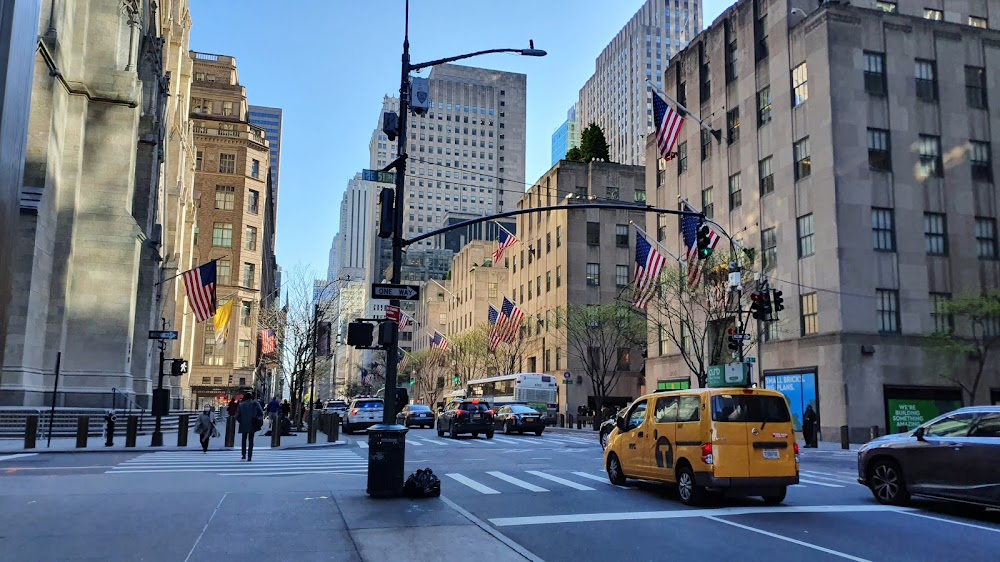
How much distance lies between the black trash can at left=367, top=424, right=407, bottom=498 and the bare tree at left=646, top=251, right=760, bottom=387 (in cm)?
2362

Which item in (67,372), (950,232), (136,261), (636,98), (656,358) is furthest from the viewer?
(636,98)

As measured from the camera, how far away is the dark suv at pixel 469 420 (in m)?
32.8

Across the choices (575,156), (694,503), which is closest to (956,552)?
(694,503)

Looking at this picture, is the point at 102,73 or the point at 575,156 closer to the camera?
the point at 102,73

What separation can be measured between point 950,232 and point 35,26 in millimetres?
40099

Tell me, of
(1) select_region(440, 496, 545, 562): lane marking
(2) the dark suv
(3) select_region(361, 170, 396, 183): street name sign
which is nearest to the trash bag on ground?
(1) select_region(440, 496, 545, 562): lane marking

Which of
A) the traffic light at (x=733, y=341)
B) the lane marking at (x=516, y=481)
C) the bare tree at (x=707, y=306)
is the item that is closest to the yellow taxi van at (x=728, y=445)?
the lane marking at (x=516, y=481)

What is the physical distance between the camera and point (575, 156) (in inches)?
2835

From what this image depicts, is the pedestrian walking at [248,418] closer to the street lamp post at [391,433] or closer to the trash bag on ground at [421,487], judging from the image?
the street lamp post at [391,433]

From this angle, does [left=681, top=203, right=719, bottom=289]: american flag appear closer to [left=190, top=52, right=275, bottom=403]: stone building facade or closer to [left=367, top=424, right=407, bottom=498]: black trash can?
[left=367, top=424, right=407, bottom=498]: black trash can

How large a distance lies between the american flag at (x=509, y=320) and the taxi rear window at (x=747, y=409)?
1434 inches

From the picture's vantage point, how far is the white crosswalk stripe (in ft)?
55.3

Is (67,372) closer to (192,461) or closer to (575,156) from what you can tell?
(192,461)

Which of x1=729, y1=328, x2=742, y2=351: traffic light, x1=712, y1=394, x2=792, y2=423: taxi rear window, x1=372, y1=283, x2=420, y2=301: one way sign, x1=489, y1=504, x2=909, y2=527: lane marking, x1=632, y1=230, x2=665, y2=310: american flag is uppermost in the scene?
x1=632, y1=230, x2=665, y2=310: american flag
